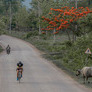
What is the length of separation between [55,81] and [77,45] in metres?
10.9

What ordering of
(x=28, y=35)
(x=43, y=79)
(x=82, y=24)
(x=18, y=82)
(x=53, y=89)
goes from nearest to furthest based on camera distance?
(x=53, y=89) < (x=18, y=82) < (x=43, y=79) < (x=82, y=24) < (x=28, y=35)

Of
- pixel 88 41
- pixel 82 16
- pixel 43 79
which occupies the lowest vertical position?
pixel 43 79

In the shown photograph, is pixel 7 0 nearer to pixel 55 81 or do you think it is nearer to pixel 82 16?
pixel 82 16

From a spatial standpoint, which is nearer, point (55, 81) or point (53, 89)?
point (53, 89)

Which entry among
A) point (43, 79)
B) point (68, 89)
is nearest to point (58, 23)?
point (43, 79)

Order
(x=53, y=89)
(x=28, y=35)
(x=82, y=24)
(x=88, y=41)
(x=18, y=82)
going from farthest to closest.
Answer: (x=28, y=35)
(x=82, y=24)
(x=88, y=41)
(x=18, y=82)
(x=53, y=89)

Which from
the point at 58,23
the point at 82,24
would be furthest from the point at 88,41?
the point at 58,23

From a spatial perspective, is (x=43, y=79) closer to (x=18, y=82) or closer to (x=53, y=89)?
(x=18, y=82)

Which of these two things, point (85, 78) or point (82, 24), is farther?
point (82, 24)

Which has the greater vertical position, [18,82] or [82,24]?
[82,24]

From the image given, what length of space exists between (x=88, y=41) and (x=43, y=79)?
987 centimetres

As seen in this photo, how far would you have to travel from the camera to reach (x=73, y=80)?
2023 centimetres

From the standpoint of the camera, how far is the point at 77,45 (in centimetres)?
3002

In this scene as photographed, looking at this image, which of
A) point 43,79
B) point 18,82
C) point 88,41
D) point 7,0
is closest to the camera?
point 18,82
